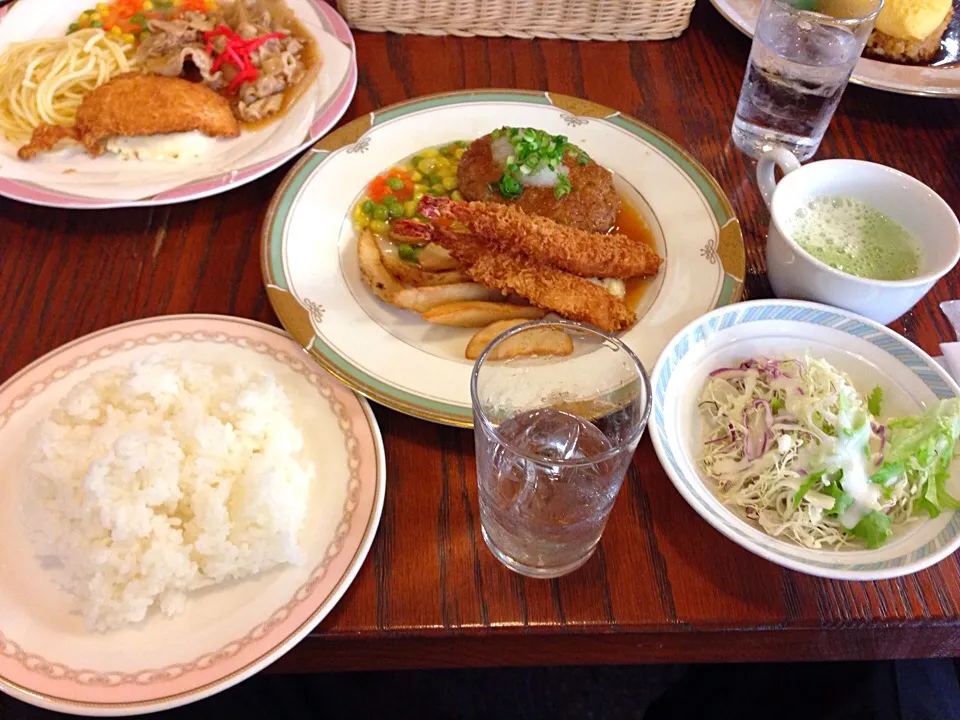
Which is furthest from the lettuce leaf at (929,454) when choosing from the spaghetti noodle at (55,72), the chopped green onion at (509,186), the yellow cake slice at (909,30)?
the spaghetti noodle at (55,72)

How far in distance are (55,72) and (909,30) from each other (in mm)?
2733

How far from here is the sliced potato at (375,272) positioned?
1.70 meters

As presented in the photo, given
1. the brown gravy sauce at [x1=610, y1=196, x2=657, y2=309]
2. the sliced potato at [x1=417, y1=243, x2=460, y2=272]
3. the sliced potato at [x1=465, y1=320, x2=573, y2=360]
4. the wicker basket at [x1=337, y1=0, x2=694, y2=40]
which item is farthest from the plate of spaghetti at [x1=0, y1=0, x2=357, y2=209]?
the sliced potato at [x1=465, y1=320, x2=573, y2=360]

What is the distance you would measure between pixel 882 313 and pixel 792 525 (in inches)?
23.9

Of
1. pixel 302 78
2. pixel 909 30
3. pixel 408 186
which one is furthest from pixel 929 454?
pixel 302 78

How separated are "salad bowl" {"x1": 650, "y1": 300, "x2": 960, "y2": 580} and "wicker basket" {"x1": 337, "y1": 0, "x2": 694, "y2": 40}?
139cm

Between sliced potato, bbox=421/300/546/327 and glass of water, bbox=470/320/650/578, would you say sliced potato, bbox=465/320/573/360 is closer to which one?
glass of water, bbox=470/320/650/578

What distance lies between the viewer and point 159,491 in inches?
47.4

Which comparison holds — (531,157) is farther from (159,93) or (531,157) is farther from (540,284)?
(159,93)

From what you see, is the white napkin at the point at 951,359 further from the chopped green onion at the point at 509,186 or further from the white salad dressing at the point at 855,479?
the chopped green onion at the point at 509,186

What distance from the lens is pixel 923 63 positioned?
2271 millimetres

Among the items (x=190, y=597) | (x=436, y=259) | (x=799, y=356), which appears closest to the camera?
(x=190, y=597)

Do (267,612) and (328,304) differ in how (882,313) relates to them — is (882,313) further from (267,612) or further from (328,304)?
(267,612)

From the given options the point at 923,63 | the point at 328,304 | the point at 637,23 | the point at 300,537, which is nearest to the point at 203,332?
the point at 328,304
